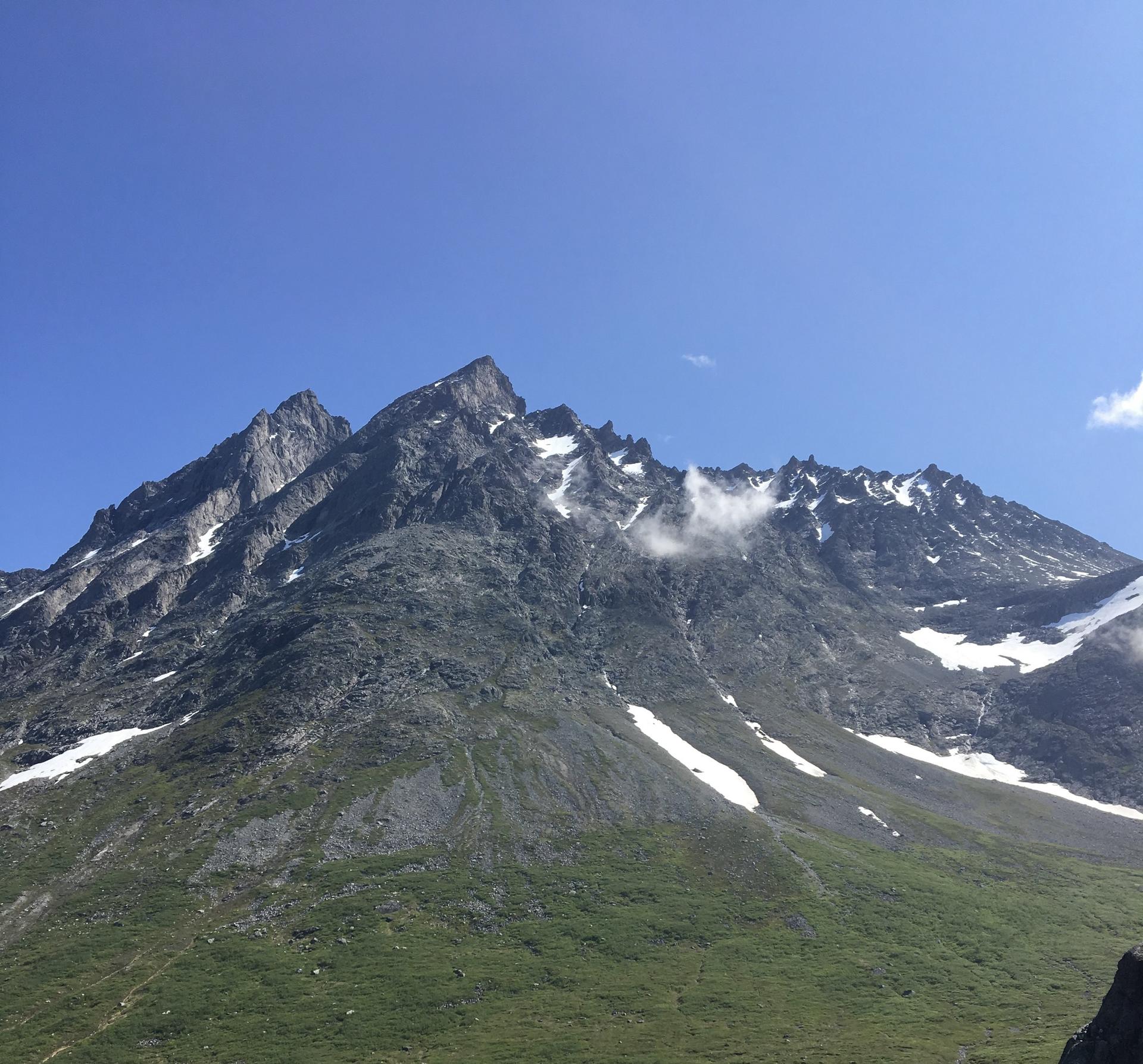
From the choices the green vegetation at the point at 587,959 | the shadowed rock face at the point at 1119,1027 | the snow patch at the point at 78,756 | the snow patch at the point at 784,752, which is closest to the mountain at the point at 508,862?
the green vegetation at the point at 587,959

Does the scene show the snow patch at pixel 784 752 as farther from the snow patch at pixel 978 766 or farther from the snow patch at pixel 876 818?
the snow patch at pixel 978 766

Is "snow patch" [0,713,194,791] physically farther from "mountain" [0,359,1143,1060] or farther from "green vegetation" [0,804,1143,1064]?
"green vegetation" [0,804,1143,1064]

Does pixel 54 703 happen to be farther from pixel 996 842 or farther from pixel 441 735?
pixel 996 842

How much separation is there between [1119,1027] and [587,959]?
63.0 meters

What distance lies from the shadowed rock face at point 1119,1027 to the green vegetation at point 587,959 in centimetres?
2626

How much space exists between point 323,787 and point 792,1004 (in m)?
87.3

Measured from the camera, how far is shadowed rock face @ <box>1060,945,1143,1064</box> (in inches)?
1457

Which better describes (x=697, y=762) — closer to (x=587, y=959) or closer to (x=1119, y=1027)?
(x=587, y=959)

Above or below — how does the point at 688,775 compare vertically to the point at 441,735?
below

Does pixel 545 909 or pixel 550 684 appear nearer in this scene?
pixel 545 909

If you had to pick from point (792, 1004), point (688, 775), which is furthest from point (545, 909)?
point (688, 775)

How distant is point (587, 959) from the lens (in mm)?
88312

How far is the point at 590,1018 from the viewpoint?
244 ft

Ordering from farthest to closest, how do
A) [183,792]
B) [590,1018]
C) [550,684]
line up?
[550,684] → [183,792] → [590,1018]
